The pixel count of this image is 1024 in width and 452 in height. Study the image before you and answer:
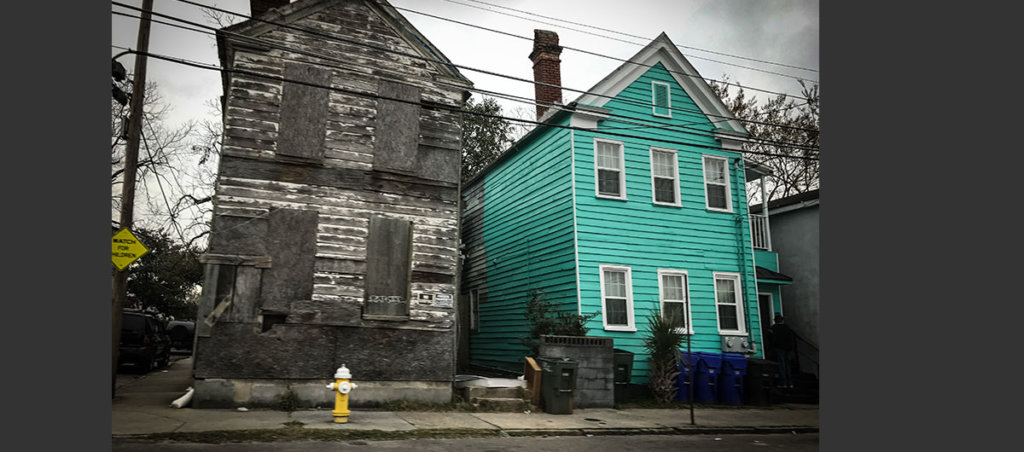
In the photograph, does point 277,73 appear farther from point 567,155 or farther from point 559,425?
point 559,425

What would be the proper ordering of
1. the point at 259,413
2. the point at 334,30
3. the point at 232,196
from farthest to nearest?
the point at 334,30
the point at 232,196
the point at 259,413

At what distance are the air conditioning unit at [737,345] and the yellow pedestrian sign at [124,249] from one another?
1227 centimetres

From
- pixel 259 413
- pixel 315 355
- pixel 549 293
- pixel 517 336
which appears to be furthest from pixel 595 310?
pixel 259 413

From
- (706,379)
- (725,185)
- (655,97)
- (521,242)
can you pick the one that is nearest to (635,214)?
(725,185)

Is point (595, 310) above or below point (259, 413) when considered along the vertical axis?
above

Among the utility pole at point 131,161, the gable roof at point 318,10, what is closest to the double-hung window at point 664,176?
the gable roof at point 318,10

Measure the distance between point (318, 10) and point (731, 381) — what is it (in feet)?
37.4

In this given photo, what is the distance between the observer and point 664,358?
13250 millimetres

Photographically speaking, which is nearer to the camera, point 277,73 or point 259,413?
point 259,413

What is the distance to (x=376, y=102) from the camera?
11.4 metres

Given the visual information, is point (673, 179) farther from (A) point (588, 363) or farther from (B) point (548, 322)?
(A) point (588, 363)

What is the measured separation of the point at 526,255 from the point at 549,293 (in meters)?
1.79

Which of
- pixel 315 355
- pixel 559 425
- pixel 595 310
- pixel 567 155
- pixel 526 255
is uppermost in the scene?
pixel 567 155

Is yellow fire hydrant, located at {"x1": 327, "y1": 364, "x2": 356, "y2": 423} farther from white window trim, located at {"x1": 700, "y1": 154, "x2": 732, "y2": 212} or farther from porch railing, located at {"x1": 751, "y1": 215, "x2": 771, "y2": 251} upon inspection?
porch railing, located at {"x1": 751, "y1": 215, "x2": 771, "y2": 251}
